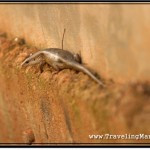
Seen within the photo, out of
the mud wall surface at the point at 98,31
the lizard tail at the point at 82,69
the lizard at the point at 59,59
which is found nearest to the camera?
the mud wall surface at the point at 98,31

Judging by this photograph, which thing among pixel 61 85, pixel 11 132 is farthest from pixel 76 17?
pixel 11 132

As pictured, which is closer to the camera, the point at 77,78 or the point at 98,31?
the point at 98,31

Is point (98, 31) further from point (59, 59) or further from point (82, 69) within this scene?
point (59, 59)

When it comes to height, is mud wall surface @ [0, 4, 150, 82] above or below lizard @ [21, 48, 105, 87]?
above

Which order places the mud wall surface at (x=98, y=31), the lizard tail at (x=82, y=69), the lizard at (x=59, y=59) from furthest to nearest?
the lizard at (x=59, y=59) → the lizard tail at (x=82, y=69) → the mud wall surface at (x=98, y=31)

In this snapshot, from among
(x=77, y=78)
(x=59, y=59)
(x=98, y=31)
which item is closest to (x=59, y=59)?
(x=59, y=59)

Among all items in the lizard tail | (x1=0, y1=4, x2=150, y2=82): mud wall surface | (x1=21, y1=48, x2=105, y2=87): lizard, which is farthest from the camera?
(x1=21, y1=48, x2=105, y2=87): lizard
